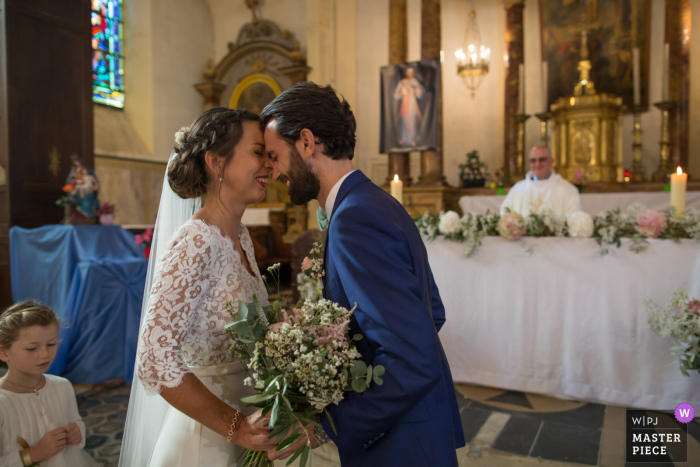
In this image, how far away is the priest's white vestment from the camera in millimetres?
5301

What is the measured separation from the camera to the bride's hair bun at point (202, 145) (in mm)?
1549

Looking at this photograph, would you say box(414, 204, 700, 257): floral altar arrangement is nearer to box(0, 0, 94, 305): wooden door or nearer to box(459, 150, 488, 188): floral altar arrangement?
box(0, 0, 94, 305): wooden door

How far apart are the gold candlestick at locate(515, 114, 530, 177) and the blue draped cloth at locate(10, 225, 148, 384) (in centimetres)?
730

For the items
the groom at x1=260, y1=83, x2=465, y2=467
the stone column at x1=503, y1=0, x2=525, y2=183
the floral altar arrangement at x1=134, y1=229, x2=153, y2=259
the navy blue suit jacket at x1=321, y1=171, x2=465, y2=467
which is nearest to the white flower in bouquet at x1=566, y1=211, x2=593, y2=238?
the groom at x1=260, y1=83, x2=465, y2=467

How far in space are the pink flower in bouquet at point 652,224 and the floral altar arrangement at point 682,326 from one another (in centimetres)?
41

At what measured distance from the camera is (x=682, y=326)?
2953 millimetres

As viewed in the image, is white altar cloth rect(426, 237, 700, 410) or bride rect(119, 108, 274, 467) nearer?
bride rect(119, 108, 274, 467)

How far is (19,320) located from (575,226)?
11.2ft

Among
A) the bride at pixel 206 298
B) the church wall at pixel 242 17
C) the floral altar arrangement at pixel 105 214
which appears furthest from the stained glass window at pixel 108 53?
the bride at pixel 206 298

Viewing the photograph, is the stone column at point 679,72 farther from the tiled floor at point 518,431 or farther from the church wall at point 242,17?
the church wall at point 242,17

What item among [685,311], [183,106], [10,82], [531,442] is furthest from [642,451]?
[183,106]

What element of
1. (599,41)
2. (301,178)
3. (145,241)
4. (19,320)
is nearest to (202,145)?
(301,178)

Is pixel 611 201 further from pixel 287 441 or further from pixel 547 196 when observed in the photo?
pixel 287 441

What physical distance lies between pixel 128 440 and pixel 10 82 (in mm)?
4951
